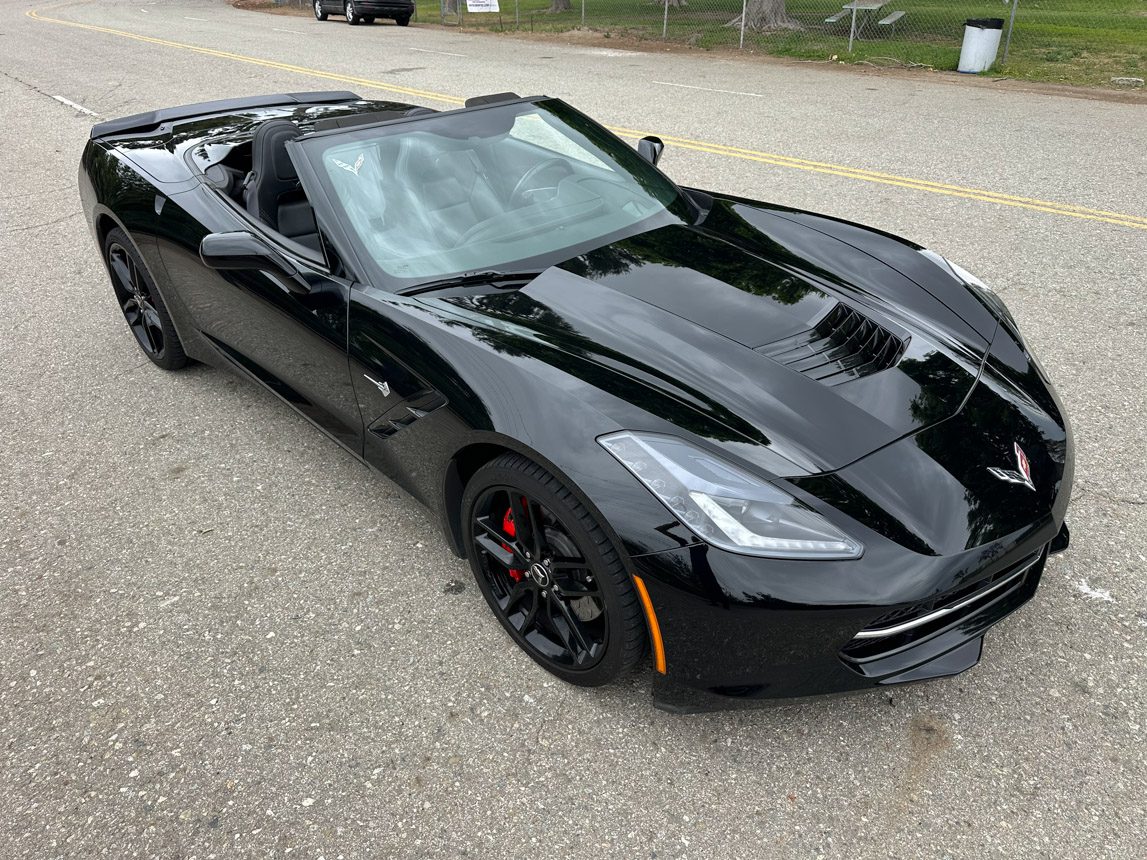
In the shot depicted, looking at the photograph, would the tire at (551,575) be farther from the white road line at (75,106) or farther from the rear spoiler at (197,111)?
the white road line at (75,106)

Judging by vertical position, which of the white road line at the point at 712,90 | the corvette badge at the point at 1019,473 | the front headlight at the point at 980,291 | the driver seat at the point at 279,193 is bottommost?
the corvette badge at the point at 1019,473

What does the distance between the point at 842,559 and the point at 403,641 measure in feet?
Answer: 4.64

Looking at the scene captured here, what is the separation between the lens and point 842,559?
1.99 meters

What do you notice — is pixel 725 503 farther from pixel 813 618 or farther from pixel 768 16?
pixel 768 16

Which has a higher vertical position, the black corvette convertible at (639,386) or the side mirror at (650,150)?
the side mirror at (650,150)

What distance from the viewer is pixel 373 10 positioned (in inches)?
848

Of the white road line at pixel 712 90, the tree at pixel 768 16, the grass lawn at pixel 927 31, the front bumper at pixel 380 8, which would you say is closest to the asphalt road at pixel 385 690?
Answer: the white road line at pixel 712 90

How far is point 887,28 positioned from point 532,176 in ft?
48.3

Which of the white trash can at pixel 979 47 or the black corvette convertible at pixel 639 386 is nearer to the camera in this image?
the black corvette convertible at pixel 639 386

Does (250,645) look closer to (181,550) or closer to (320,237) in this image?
(181,550)

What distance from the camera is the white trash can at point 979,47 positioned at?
12352mm

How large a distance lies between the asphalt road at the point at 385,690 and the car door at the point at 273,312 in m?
0.45

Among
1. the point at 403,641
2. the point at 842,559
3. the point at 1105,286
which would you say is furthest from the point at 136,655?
the point at 1105,286

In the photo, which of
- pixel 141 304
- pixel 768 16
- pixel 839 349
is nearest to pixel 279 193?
pixel 141 304
